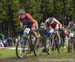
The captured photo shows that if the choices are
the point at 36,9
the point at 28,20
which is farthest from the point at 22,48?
the point at 36,9

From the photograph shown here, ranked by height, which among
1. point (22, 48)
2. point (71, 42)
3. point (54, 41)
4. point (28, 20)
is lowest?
point (71, 42)

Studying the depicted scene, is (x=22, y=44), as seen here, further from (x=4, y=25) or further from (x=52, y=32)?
(x=4, y=25)

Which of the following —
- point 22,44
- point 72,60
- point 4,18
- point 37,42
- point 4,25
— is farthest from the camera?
point 4,25

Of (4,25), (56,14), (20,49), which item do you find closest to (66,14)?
(56,14)

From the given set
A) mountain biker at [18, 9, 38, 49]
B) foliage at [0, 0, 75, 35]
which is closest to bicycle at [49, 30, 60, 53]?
mountain biker at [18, 9, 38, 49]

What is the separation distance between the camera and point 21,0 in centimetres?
4391

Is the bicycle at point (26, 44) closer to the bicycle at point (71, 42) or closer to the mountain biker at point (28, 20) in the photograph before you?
the mountain biker at point (28, 20)

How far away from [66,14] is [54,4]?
1.77 meters

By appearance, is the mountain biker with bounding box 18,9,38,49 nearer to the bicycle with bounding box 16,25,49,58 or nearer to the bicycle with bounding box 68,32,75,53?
the bicycle with bounding box 16,25,49,58

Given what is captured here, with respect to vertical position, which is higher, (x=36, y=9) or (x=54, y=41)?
(x=54, y=41)

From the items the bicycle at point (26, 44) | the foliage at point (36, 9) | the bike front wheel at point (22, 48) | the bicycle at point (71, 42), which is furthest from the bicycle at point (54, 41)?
the foliage at point (36, 9)

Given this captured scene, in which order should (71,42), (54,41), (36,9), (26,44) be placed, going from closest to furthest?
(26,44) → (54,41) → (71,42) → (36,9)

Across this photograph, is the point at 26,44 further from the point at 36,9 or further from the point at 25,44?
the point at 36,9

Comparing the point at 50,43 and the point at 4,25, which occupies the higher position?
the point at 50,43
